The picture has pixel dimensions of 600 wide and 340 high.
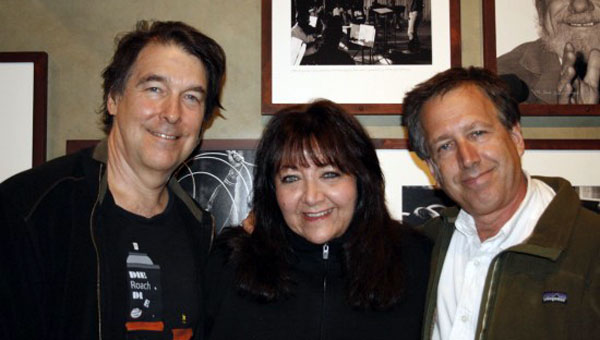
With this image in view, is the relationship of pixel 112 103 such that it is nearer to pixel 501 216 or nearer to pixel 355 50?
pixel 355 50

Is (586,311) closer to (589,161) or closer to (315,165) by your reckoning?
(315,165)

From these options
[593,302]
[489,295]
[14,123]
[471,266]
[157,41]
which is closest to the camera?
[593,302]

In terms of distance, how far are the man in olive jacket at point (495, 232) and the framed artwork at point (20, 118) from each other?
5.36 feet

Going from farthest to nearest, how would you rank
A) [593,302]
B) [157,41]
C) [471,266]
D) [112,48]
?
1. [112,48]
2. [157,41]
3. [471,266]
4. [593,302]

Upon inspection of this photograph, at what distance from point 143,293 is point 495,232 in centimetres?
123

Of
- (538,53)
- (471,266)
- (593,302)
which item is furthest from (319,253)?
(538,53)

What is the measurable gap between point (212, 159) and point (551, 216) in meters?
1.42

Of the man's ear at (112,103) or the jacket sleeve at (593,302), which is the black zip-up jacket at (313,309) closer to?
the jacket sleeve at (593,302)

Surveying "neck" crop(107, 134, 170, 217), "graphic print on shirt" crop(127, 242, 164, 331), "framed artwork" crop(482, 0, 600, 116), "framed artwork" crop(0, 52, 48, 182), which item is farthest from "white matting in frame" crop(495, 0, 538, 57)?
"framed artwork" crop(0, 52, 48, 182)

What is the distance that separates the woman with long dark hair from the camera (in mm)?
1721

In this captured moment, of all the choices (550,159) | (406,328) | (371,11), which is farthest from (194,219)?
(550,159)

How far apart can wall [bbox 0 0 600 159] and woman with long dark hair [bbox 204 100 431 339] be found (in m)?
0.51

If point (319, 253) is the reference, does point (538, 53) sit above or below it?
above

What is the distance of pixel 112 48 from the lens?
2.38 m
